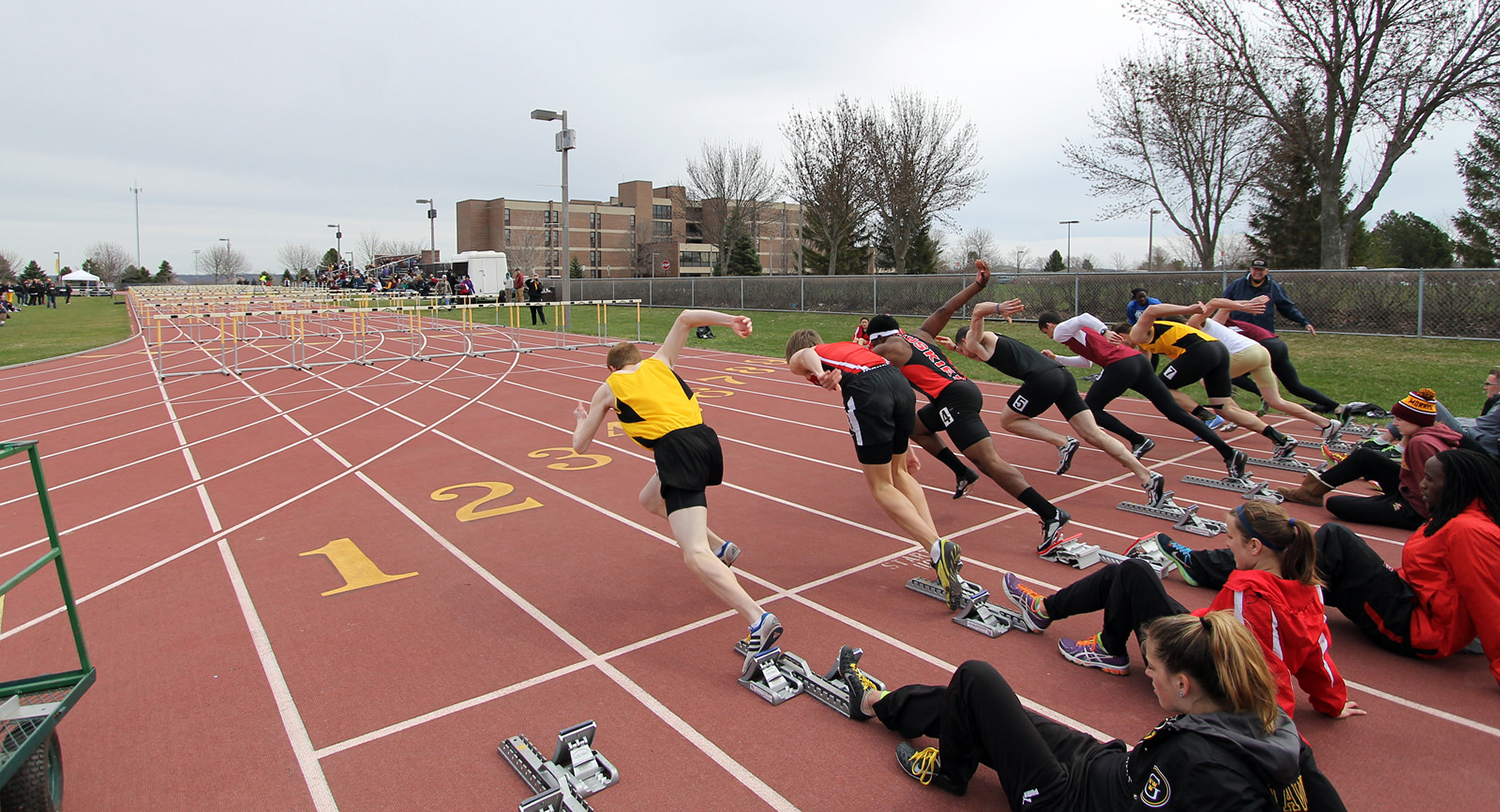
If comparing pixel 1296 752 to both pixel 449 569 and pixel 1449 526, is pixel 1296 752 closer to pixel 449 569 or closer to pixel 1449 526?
pixel 1449 526

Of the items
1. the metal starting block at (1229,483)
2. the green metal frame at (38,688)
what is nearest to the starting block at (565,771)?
the green metal frame at (38,688)

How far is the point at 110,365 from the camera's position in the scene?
1853 centimetres

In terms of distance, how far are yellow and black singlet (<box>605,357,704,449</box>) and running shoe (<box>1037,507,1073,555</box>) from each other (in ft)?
9.54

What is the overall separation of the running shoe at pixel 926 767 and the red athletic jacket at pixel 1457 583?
2.75 metres

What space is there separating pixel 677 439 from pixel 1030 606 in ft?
7.37

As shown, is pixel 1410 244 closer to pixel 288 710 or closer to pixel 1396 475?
pixel 1396 475

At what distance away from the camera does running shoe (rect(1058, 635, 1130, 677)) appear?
13.8 feet

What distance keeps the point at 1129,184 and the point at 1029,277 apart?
9.29 meters

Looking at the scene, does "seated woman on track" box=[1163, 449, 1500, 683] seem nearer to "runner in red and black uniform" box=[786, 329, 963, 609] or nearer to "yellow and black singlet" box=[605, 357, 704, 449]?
"runner in red and black uniform" box=[786, 329, 963, 609]

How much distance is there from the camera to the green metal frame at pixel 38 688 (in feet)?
9.20

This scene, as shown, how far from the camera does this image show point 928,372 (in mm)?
6742

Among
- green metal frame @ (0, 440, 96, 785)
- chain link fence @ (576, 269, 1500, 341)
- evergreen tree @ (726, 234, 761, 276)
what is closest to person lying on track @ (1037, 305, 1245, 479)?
green metal frame @ (0, 440, 96, 785)

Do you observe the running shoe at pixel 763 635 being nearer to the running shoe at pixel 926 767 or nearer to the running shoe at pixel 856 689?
the running shoe at pixel 856 689

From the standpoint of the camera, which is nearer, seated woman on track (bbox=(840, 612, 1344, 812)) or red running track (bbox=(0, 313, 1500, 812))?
seated woman on track (bbox=(840, 612, 1344, 812))
